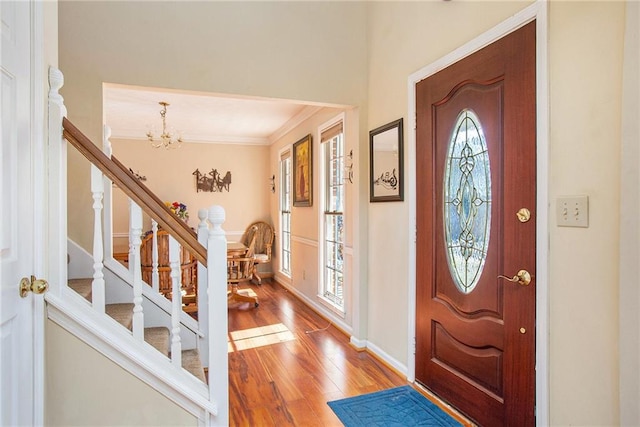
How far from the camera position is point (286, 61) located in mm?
2953

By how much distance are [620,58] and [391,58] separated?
1.68 m

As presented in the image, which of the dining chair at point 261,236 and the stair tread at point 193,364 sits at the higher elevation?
the dining chair at point 261,236

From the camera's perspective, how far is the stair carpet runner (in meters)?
1.99

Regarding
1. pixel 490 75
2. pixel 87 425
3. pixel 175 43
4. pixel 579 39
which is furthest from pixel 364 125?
pixel 87 425

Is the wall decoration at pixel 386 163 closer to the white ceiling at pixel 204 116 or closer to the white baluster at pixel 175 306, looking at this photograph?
the white ceiling at pixel 204 116

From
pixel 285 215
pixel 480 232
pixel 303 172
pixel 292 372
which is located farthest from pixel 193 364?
pixel 285 215

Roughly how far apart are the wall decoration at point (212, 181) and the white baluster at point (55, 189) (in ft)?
15.4

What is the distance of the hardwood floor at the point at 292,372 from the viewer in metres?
2.24

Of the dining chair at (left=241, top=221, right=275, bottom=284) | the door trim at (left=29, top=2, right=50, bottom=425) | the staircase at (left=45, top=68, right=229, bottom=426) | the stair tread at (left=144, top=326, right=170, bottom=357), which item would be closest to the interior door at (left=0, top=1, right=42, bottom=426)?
the door trim at (left=29, top=2, right=50, bottom=425)

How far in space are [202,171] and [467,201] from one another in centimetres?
501

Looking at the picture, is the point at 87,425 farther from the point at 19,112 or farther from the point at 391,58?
the point at 391,58

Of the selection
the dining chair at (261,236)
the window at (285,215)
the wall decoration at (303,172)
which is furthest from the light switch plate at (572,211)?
the dining chair at (261,236)

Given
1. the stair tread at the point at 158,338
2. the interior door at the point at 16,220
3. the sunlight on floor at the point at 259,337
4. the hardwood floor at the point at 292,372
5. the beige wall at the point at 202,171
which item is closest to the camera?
the interior door at the point at 16,220

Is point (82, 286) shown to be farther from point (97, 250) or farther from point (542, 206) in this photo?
point (542, 206)
